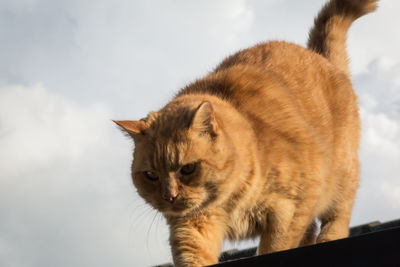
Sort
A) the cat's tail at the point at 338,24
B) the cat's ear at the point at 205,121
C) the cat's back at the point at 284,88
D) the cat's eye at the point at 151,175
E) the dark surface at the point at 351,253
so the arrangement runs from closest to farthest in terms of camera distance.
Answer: the dark surface at the point at 351,253 → the cat's ear at the point at 205,121 → the cat's eye at the point at 151,175 → the cat's back at the point at 284,88 → the cat's tail at the point at 338,24

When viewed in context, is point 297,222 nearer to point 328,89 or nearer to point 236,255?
point 236,255

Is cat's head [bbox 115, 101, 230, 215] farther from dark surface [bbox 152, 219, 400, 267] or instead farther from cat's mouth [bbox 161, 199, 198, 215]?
dark surface [bbox 152, 219, 400, 267]

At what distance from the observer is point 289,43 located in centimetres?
307

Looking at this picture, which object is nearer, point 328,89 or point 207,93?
point 207,93

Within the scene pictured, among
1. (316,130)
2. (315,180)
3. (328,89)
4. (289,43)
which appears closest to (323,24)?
(289,43)

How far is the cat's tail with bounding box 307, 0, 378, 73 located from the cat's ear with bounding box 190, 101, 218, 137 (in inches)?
62.7

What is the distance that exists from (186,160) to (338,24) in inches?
72.5

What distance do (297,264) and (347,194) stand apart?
5.70 ft

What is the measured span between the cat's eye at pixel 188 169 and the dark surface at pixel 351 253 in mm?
815

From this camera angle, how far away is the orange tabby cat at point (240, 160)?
2.10 m

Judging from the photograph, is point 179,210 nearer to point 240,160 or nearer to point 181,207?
point 181,207

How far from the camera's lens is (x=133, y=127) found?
7.30 feet

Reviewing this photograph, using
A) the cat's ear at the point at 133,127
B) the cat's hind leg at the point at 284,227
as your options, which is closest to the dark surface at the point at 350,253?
the cat's hind leg at the point at 284,227

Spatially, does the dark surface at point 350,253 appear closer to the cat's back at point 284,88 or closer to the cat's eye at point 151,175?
the cat's eye at point 151,175
